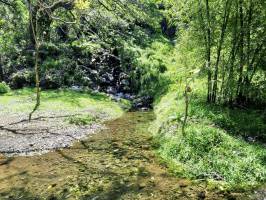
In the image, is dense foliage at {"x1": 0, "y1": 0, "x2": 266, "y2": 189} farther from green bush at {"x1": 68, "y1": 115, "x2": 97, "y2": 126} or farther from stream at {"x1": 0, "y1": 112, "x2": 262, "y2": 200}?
stream at {"x1": 0, "y1": 112, "x2": 262, "y2": 200}

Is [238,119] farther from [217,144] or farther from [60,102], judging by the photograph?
[60,102]

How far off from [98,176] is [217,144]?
13.6 ft

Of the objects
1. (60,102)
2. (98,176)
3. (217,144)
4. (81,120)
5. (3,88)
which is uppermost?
(3,88)

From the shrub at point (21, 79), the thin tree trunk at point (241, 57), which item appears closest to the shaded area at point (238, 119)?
the thin tree trunk at point (241, 57)

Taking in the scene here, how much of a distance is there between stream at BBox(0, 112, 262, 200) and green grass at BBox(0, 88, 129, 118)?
6137 mm

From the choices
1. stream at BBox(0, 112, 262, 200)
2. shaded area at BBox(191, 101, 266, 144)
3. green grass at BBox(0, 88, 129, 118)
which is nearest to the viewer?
stream at BBox(0, 112, 262, 200)

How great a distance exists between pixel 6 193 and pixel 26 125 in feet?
25.0

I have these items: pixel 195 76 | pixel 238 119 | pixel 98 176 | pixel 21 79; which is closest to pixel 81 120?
pixel 195 76

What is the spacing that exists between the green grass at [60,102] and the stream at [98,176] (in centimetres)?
614

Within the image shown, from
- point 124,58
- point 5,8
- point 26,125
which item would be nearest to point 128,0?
point 124,58

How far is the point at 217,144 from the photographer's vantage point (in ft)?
43.2

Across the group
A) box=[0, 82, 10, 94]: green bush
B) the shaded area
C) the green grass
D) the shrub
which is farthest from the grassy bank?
the shrub

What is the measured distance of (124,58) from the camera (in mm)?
30875

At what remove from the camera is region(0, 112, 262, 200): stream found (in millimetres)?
10695
